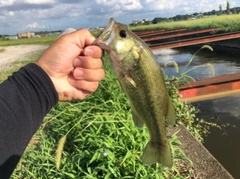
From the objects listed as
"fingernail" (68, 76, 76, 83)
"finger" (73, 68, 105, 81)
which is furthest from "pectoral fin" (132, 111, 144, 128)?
"fingernail" (68, 76, 76, 83)

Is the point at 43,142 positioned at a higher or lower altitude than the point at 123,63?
lower

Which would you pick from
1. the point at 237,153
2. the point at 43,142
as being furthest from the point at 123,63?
the point at 237,153

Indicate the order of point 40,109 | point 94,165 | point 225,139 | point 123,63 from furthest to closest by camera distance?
point 225,139 < point 94,165 < point 40,109 < point 123,63

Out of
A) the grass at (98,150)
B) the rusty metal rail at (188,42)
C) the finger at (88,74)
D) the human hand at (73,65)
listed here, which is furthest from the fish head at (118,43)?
the rusty metal rail at (188,42)

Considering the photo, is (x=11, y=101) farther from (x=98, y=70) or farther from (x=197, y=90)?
(x=197, y=90)

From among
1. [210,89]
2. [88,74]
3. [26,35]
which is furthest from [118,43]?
[26,35]

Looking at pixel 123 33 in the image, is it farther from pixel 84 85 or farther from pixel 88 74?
pixel 84 85
